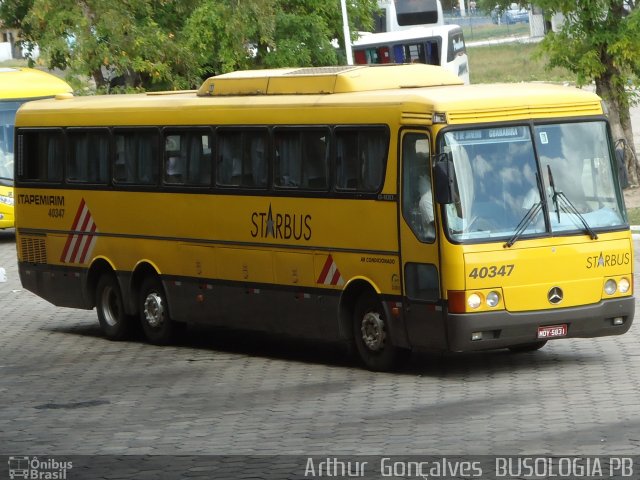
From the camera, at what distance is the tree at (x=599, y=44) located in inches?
1358

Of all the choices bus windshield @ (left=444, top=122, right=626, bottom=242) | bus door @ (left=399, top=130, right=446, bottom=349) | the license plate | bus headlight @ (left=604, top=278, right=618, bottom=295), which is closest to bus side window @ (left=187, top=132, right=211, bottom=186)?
bus door @ (left=399, top=130, right=446, bottom=349)

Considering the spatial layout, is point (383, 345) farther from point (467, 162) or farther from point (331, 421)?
point (331, 421)

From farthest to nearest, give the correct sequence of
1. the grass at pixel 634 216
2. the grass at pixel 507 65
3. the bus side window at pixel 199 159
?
1. the grass at pixel 507 65
2. the grass at pixel 634 216
3. the bus side window at pixel 199 159

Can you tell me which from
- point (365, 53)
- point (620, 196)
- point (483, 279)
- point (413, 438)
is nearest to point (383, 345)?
point (483, 279)

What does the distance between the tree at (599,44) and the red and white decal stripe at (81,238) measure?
16523mm

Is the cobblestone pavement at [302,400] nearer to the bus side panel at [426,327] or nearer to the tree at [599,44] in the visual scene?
the bus side panel at [426,327]

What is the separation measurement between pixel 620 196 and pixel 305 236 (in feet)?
9.96

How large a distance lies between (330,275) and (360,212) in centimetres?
78

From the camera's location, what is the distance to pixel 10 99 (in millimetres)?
35750

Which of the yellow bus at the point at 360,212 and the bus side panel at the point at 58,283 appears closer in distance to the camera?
the yellow bus at the point at 360,212

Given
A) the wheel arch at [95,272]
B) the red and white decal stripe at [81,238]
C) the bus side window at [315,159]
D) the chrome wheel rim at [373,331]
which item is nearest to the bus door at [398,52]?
the red and white decal stripe at [81,238]

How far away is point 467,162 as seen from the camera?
1509 cm

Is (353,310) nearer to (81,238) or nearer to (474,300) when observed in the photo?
(474,300)

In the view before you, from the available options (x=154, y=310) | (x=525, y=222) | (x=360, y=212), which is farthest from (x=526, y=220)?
(x=154, y=310)
